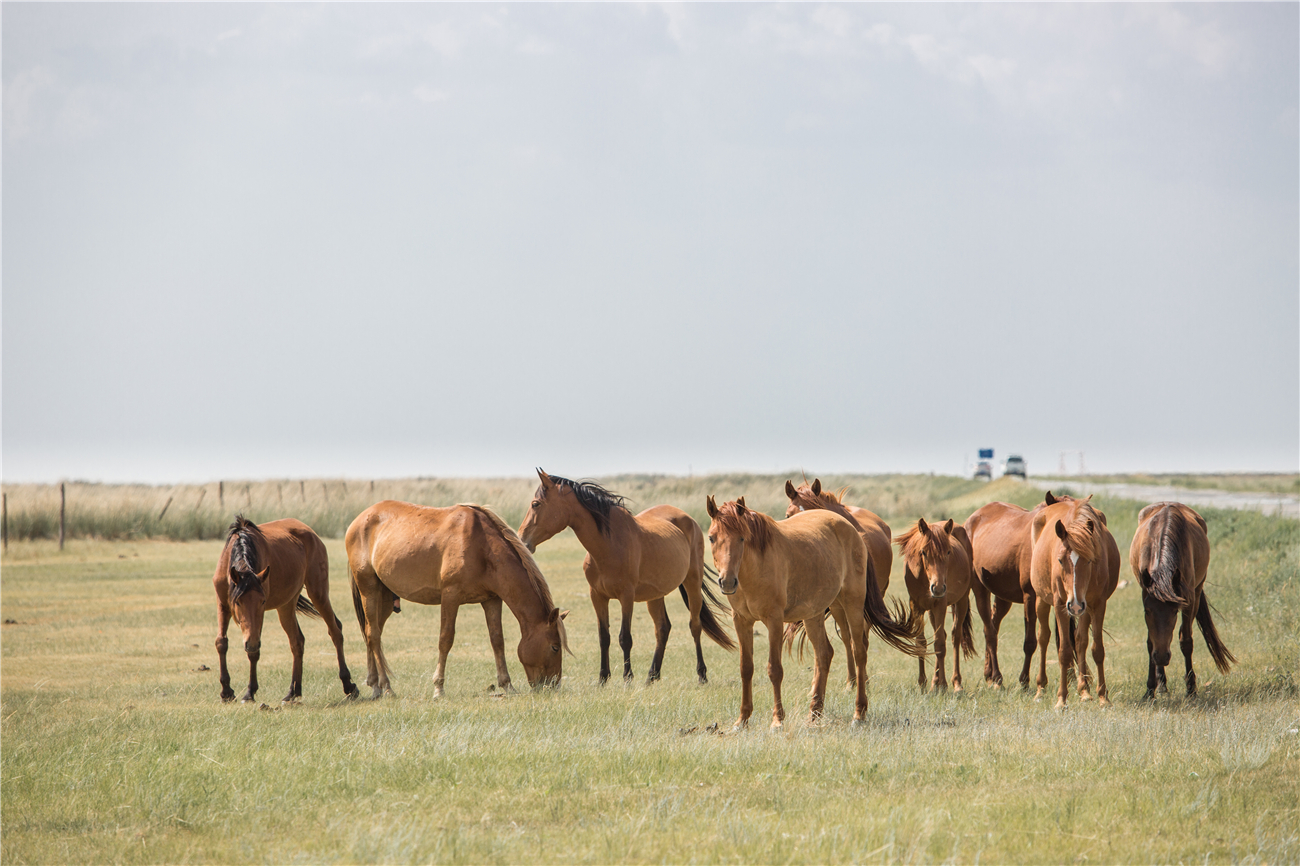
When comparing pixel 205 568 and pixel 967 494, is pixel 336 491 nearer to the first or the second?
pixel 205 568

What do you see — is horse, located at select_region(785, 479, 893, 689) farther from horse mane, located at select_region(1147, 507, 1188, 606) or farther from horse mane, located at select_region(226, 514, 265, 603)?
horse mane, located at select_region(226, 514, 265, 603)

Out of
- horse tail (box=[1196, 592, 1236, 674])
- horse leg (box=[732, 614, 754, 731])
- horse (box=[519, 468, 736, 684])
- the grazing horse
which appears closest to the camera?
horse leg (box=[732, 614, 754, 731])

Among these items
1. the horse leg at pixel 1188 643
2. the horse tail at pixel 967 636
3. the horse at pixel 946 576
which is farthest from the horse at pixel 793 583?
the horse leg at pixel 1188 643

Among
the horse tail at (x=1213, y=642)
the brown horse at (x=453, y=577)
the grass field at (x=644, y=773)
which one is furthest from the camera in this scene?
the brown horse at (x=453, y=577)

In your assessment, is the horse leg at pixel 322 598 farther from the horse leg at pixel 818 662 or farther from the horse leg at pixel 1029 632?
the horse leg at pixel 1029 632

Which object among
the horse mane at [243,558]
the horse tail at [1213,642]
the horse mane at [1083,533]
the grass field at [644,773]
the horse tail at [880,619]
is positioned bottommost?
the grass field at [644,773]

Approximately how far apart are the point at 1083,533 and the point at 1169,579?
1429 mm

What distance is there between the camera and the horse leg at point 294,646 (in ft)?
36.5

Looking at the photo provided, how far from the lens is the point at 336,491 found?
43688 mm

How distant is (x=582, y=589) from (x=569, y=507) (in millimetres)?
11265

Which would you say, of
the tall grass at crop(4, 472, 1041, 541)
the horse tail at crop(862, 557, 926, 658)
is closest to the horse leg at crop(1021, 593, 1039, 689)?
the horse tail at crop(862, 557, 926, 658)

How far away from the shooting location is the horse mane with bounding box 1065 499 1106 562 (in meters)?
9.62

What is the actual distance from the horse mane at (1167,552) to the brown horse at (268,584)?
333 inches

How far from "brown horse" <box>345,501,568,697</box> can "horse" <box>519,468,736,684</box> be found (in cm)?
62
